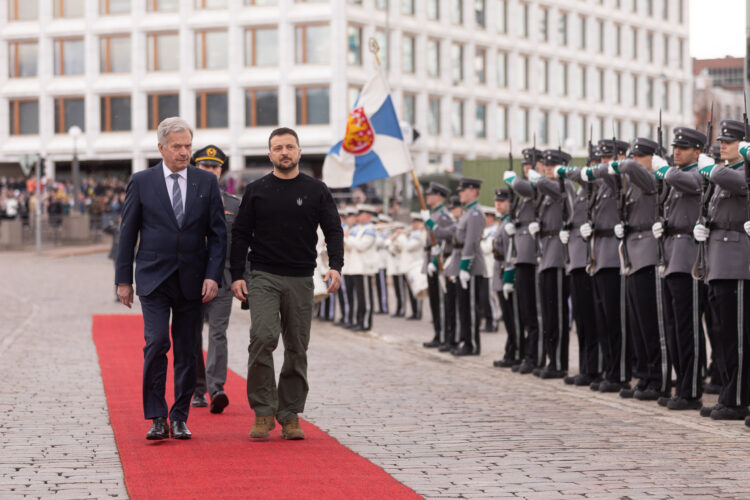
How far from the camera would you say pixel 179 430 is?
8875 mm

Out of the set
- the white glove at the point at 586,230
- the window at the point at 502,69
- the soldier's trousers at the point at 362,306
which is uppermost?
the window at the point at 502,69

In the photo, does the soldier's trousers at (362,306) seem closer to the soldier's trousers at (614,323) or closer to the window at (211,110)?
Result: the soldier's trousers at (614,323)

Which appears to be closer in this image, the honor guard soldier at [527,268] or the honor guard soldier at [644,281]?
the honor guard soldier at [644,281]

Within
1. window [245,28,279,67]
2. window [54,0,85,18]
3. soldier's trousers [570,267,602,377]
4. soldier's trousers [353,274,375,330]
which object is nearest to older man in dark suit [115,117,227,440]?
soldier's trousers [570,267,602,377]

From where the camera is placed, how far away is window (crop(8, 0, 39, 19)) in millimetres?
68625

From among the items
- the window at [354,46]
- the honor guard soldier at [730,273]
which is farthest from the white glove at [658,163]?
the window at [354,46]

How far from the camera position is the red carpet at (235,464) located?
7.01m

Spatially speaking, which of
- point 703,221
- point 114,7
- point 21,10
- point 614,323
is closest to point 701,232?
point 703,221

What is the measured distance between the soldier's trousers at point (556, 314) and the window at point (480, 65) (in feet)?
193

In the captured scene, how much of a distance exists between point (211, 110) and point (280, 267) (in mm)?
56987

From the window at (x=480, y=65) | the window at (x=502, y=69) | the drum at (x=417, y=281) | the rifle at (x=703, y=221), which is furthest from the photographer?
the window at (x=502, y=69)

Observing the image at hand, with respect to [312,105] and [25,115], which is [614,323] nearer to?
[312,105]

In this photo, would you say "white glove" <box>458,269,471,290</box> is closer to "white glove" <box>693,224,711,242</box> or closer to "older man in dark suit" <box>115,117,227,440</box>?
"white glove" <box>693,224,711,242</box>

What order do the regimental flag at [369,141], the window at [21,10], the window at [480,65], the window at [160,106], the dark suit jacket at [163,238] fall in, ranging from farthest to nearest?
the window at [480,65], the window at [21,10], the window at [160,106], the regimental flag at [369,141], the dark suit jacket at [163,238]
